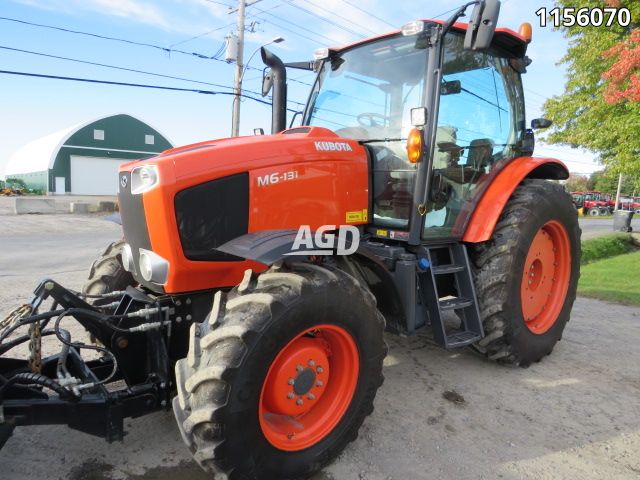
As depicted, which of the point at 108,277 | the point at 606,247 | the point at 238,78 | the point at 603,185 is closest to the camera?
the point at 108,277

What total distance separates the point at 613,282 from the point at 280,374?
7604 millimetres

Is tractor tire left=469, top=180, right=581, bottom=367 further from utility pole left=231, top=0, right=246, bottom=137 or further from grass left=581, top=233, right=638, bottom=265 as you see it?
utility pole left=231, top=0, right=246, bottom=137

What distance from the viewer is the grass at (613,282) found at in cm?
679

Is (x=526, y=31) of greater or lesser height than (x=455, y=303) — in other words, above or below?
above

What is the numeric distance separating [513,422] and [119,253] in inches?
115

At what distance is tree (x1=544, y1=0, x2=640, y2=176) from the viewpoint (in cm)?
919

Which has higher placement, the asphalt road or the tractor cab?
the tractor cab

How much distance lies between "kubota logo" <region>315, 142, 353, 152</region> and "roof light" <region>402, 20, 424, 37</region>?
33.3 inches

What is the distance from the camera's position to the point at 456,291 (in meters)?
3.67

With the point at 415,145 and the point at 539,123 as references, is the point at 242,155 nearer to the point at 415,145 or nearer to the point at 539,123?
the point at 415,145

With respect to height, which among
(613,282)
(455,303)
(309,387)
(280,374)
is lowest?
(613,282)

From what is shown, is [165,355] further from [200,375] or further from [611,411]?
[611,411]

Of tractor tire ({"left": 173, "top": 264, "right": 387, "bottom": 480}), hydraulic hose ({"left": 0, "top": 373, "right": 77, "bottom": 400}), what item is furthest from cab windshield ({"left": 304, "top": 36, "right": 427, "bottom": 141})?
hydraulic hose ({"left": 0, "top": 373, "right": 77, "bottom": 400})

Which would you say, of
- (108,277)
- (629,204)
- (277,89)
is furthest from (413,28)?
(629,204)
